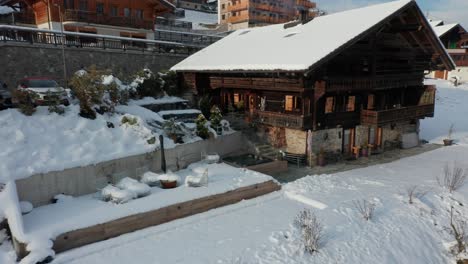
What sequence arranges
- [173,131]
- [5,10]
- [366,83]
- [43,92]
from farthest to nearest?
[5,10] → [366,83] → [173,131] → [43,92]

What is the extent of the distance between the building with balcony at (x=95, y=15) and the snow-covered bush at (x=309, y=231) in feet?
74.4

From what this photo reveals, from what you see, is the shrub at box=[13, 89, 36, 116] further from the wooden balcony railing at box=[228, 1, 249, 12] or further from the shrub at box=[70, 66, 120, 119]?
the wooden balcony railing at box=[228, 1, 249, 12]


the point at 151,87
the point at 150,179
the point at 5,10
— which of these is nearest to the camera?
the point at 150,179

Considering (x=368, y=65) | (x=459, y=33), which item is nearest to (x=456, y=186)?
(x=368, y=65)

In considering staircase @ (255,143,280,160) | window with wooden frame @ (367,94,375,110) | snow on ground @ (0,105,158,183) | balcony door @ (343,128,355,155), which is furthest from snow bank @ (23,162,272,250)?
window with wooden frame @ (367,94,375,110)

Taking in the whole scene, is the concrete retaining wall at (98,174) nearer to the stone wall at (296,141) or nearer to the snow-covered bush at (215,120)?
the snow-covered bush at (215,120)

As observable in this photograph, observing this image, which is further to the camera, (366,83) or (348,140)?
(348,140)

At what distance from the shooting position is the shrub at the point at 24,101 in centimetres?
1451

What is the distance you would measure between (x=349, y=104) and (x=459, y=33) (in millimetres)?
43225

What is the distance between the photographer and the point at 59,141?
45.8 ft

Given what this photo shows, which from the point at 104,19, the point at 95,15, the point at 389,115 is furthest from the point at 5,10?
the point at 389,115

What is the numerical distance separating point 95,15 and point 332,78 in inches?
793

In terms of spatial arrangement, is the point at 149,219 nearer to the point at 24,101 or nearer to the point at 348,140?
the point at 24,101

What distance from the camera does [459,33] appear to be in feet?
168
